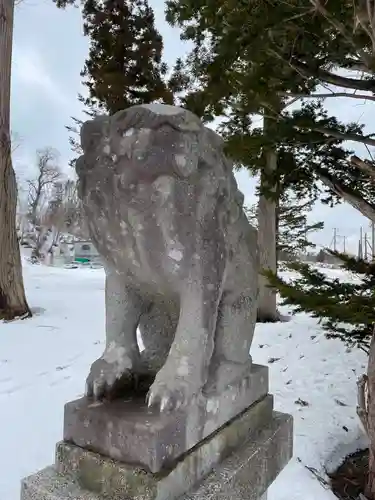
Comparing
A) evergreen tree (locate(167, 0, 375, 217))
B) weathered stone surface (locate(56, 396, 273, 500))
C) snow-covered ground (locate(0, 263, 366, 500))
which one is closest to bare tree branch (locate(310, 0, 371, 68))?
evergreen tree (locate(167, 0, 375, 217))

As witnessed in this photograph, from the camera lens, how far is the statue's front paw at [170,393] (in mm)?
1079

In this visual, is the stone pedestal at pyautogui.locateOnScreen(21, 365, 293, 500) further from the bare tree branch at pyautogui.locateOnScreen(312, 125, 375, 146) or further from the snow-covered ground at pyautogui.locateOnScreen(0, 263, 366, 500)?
the bare tree branch at pyautogui.locateOnScreen(312, 125, 375, 146)

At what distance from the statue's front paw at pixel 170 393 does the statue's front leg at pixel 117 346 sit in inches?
5.9

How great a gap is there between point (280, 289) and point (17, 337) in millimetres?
3348

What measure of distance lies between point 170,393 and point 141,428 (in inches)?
4.5

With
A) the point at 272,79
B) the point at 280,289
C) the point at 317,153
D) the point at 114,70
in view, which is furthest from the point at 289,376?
the point at 114,70

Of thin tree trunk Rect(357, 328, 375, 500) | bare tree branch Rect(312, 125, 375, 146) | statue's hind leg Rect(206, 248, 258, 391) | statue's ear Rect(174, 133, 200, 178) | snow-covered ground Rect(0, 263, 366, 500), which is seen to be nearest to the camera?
statue's ear Rect(174, 133, 200, 178)

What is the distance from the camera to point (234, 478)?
119 centimetres

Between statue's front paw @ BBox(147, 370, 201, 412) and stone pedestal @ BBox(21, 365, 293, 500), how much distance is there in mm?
23

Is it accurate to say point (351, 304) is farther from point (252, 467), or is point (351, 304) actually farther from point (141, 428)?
point (141, 428)

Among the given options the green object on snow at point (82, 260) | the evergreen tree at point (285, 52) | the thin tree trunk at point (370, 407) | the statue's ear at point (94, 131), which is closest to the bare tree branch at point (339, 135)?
the evergreen tree at point (285, 52)

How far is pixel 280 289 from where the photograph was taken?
2418mm

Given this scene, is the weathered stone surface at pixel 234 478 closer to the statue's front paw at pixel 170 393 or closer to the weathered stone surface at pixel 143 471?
the weathered stone surface at pixel 143 471

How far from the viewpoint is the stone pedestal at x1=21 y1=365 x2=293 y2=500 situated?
1.01 metres
